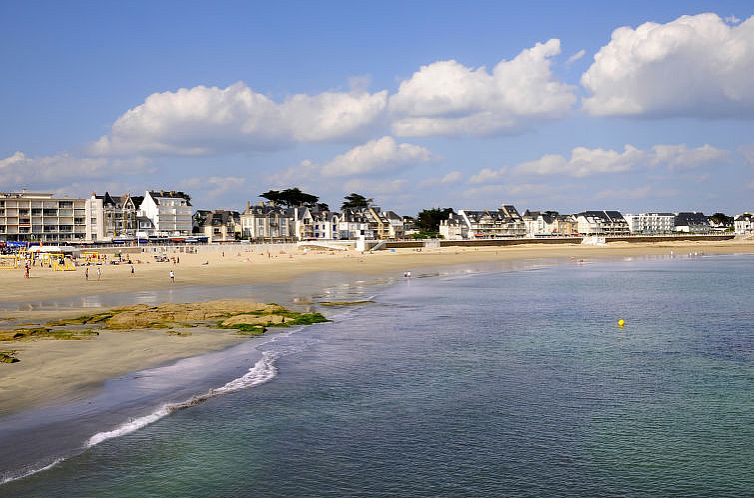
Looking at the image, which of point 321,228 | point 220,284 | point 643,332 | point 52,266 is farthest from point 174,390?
point 321,228

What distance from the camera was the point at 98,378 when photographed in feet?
68.6

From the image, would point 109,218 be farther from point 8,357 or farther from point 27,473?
point 27,473

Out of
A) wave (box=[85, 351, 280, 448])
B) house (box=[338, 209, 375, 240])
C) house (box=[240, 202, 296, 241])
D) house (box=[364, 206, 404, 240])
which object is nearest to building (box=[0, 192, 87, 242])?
house (box=[240, 202, 296, 241])

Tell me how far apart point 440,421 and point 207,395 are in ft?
23.5

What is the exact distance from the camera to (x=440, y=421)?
56.7 ft

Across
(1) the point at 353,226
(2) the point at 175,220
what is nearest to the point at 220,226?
(2) the point at 175,220

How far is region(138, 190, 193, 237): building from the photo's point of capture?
6235 inches

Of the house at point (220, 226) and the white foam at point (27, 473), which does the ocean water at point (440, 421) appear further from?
the house at point (220, 226)

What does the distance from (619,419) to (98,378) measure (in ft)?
51.9

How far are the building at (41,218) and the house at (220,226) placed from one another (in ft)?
108

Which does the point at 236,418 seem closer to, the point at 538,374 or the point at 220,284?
the point at 538,374

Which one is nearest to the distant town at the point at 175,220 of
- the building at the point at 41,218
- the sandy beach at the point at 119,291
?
the building at the point at 41,218

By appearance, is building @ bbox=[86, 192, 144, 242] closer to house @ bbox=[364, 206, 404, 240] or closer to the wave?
house @ bbox=[364, 206, 404, 240]

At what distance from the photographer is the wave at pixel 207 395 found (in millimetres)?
15680
